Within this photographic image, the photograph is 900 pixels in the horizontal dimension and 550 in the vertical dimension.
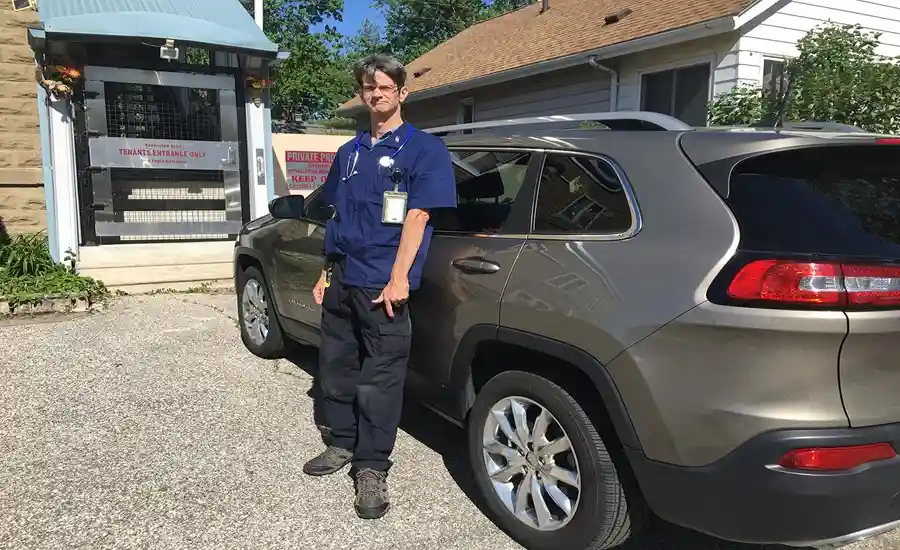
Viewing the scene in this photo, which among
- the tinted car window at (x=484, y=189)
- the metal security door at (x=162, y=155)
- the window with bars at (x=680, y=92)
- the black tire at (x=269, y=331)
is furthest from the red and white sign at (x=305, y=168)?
the tinted car window at (x=484, y=189)

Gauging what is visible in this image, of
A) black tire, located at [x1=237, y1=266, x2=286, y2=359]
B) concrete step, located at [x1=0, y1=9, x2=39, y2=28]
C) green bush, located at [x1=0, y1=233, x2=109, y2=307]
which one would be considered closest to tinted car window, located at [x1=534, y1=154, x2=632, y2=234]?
black tire, located at [x1=237, y1=266, x2=286, y2=359]

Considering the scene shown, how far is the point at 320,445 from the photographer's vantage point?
3.81 meters

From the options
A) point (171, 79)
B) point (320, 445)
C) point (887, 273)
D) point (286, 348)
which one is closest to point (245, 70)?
point (171, 79)

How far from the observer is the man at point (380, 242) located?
9.56 ft

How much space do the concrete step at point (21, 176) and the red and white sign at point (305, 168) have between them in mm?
5158

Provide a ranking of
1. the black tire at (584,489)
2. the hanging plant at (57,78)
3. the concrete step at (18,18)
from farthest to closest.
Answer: the concrete step at (18,18) < the hanging plant at (57,78) < the black tire at (584,489)

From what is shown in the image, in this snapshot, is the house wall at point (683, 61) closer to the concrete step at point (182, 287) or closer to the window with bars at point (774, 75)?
the window with bars at point (774, 75)

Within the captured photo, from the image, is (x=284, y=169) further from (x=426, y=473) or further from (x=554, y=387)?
(x=554, y=387)

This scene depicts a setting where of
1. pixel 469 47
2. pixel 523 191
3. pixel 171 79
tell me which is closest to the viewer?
pixel 523 191

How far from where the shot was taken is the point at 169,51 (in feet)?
25.6

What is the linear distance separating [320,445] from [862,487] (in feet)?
8.66

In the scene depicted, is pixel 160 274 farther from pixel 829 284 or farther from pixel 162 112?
pixel 829 284

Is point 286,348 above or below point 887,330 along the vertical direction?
below

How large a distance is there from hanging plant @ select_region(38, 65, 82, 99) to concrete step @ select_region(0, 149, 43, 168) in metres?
1.38
